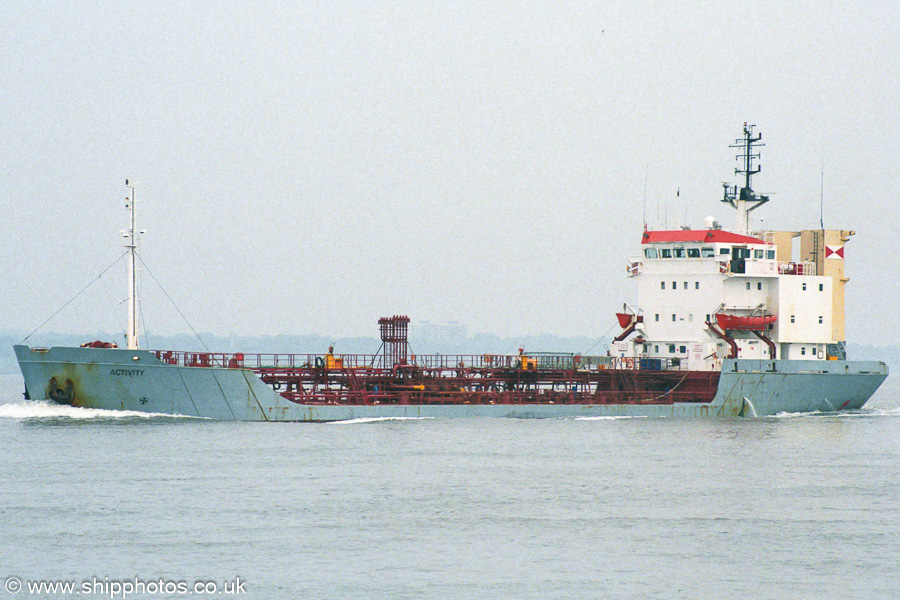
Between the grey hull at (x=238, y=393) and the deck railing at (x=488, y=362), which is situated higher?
the deck railing at (x=488, y=362)

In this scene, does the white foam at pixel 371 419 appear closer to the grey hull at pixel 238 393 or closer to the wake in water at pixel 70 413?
the grey hull at pixel 238 393

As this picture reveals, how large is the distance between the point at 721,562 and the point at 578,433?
1729 centimetres

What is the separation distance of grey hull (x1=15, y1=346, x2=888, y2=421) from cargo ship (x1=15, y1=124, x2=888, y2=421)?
58mm

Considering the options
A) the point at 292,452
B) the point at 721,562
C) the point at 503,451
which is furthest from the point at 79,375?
the point at 721,562

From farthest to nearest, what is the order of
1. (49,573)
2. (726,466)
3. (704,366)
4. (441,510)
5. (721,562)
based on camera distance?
(704,366)
(726,466)
(441,510)
(721,562)
(49,573)

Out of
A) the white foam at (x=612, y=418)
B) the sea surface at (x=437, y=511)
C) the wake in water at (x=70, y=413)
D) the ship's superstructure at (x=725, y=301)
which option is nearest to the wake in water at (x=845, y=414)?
the ship's superstructure at (x=725, y=301)

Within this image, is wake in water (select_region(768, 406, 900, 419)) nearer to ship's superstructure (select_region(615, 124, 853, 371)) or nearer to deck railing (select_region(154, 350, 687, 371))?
ship's superstructure (select_region(615, 124, 853, 371))

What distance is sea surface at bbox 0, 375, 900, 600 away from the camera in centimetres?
1975

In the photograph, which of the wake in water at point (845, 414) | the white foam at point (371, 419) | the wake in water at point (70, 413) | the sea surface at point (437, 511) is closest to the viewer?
the sea surface at point (437, 511)

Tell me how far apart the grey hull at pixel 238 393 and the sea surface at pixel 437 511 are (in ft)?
2.36

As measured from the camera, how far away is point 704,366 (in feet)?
145

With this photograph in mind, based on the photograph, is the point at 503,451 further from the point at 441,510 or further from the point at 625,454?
the point at 441,510

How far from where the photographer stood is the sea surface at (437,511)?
1975 centimetres

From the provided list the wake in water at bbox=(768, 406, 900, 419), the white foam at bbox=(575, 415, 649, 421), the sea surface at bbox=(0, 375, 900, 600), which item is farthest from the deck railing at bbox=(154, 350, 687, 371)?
the wake in water at bbox=(768, 406, 900, 419)
